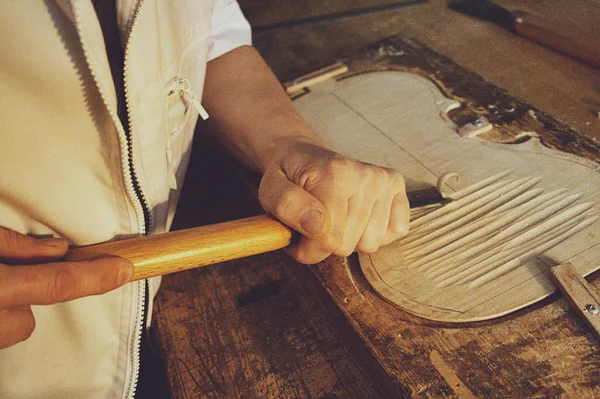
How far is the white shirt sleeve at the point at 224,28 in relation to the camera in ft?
3.62

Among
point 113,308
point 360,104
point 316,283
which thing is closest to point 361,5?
point 360,104

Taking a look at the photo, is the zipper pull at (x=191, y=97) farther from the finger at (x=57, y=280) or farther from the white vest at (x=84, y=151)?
the finger at (x=57, y=280)

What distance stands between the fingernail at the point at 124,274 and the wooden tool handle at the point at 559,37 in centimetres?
136

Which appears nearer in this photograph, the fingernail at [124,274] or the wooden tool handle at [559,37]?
the fingernail at [124,274]

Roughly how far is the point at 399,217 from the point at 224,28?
1.98 feet

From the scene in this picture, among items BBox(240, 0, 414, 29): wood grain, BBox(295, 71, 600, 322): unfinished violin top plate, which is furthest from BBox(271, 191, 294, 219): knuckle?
BBox(240, 0, 414, 29): wood grain

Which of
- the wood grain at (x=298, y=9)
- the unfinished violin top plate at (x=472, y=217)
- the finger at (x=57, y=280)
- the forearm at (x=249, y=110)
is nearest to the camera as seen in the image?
the finger at (x=57, y=280)

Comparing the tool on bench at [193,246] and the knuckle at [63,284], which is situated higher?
the knuckle at [63,284]

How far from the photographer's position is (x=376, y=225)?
2.85ft

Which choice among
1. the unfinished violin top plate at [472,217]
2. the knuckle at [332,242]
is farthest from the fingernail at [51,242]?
the unfinished violin top plate at [472,217]

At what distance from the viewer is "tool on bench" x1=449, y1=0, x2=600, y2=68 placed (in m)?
1.38

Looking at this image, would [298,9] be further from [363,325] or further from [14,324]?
[14,324]

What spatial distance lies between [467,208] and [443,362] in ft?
1.13

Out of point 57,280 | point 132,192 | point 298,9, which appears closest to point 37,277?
point 57,280
